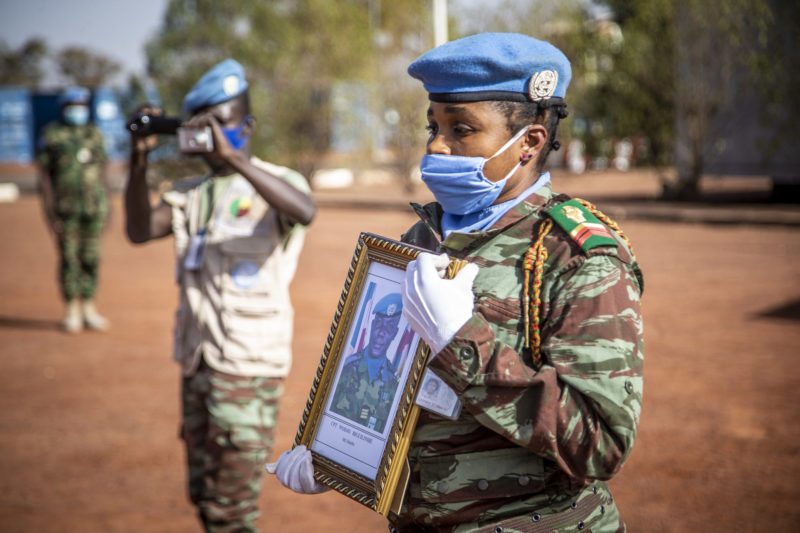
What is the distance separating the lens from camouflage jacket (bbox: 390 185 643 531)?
1.71 m

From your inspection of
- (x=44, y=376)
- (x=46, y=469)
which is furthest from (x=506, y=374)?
(x=44, y=376)

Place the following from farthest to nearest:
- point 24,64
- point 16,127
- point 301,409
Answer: point 24,64
point 16,127
point 301,409

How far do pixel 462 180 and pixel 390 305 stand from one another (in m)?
0.36

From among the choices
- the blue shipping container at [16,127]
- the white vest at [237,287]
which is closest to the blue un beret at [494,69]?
the white vest at [237,287]

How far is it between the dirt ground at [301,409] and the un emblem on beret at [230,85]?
2.51 m

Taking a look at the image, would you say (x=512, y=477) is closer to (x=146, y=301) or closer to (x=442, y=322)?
(x=442, y=322)

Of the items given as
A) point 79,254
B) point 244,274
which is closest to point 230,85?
point 244,274

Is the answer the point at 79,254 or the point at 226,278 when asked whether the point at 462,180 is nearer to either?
the point at 226,278

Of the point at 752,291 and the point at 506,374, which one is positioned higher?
the point at 506,374

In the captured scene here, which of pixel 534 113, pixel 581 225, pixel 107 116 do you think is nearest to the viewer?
pixel 581 225

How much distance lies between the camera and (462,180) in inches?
→ 77.9

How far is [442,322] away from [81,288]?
8.76 metres

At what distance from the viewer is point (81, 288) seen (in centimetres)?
957

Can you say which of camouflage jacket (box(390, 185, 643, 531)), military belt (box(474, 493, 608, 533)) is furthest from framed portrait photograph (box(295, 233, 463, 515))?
military belt (box(474, 493, 608, 533))
